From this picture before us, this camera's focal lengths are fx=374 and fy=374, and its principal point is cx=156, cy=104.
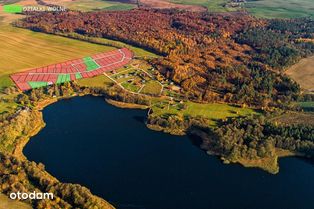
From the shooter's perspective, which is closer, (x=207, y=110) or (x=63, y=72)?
(x=207, y=110)

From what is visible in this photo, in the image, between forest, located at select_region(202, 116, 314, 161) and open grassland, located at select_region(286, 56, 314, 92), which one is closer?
forest, located at select_region(202, 116, 314, 161)

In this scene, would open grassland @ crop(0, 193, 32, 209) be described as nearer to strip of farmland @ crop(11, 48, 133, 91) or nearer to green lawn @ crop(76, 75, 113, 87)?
strip of farmland @ crop(11, 48, 133, 91)

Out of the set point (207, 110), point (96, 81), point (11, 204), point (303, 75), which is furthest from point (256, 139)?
point (96, 81)

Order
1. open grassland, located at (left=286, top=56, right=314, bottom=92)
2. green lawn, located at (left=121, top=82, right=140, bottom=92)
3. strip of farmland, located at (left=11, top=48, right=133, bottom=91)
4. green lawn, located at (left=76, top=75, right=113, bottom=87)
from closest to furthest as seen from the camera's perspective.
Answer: green lawn, located at (left=121, top=82, right=140, bottom=92), strip of farmland, located at (left=11, top=48, right=133, bottom=91), green lawn, located at (left=76, top=75, right=113, bottom=87), open grassland, located at (left=286, top=56, right=314, bottom=92)

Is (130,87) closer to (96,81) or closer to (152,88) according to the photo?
(152,88)

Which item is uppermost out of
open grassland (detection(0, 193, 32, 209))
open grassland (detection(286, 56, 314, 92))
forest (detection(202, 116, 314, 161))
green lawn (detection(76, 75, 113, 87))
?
open grassland (detection(286, 56, 314, 92))

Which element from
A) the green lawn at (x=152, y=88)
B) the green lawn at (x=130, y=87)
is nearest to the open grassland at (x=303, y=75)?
the green lawn at (x=152, y=88)

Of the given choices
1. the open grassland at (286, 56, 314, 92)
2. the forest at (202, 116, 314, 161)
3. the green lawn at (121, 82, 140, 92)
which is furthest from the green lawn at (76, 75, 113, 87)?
the open grassland at (286, 56, 314, 92)

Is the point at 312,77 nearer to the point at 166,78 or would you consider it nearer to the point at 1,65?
the point at 166,78
